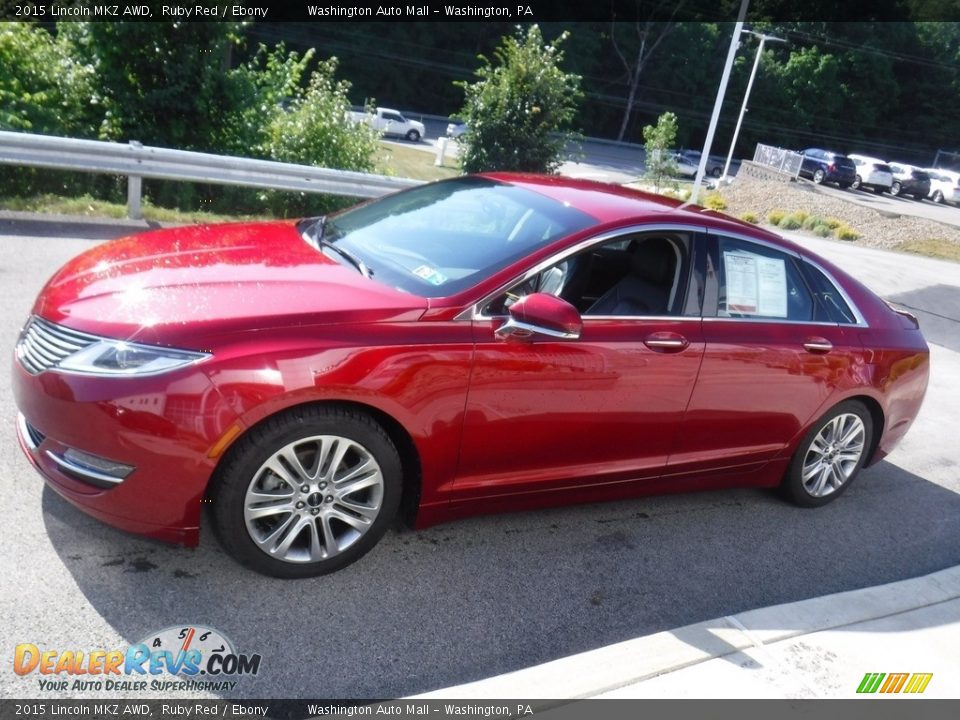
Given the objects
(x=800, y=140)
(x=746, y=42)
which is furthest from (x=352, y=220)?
(x=800, y=140)

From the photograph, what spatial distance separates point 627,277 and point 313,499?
80.2 inches

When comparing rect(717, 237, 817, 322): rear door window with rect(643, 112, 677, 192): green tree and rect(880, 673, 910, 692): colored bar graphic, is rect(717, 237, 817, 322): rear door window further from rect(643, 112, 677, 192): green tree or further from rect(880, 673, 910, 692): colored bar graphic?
rect(643, 112, 677, 192): green tree

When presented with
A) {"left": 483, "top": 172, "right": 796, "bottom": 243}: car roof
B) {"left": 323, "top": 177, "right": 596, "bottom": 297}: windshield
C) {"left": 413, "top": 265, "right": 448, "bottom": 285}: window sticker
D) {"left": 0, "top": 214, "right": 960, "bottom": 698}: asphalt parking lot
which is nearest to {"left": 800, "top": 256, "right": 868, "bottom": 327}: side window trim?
{"left": 483, "top": 172, "right": 796, "bottom": 243}: car roof

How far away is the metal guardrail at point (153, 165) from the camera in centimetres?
769

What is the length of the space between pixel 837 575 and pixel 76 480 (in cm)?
360

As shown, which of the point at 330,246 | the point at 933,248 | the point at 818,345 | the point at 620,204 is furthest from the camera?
the point at 933,248

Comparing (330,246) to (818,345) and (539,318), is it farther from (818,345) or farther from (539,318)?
(818,345)

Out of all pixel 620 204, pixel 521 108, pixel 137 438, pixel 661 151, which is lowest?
pixel 137 438

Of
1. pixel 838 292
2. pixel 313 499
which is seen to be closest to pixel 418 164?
pixel 838 292

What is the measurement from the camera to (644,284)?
4.23 m

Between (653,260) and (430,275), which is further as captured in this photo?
(653,260)

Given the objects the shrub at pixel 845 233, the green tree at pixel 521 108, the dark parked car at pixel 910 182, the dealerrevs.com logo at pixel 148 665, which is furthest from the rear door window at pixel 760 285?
the dark parked car at pixel 910 182

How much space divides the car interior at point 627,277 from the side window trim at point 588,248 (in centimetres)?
3

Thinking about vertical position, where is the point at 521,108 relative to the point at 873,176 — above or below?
above
